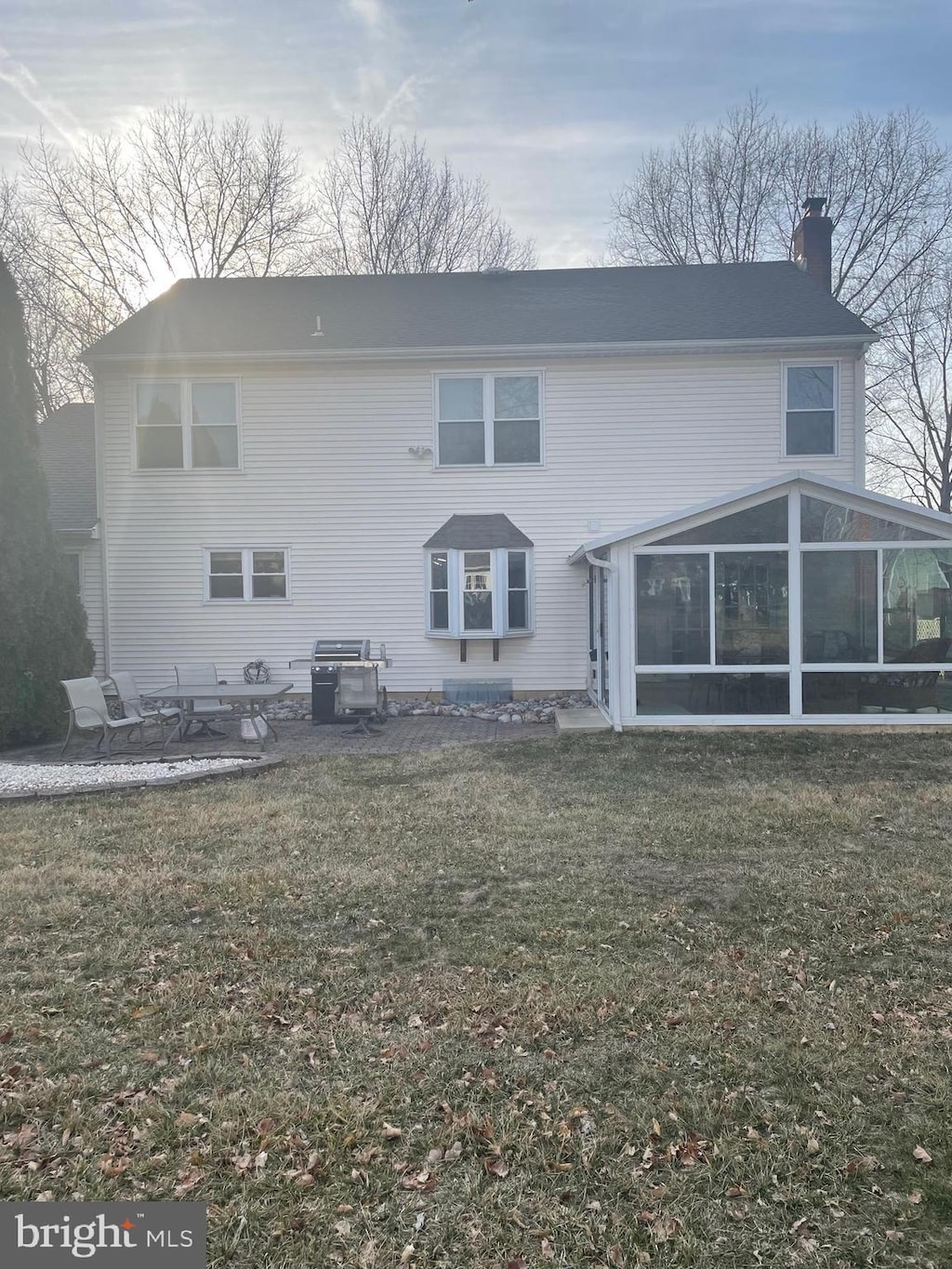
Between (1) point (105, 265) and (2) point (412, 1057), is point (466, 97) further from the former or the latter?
(1) point (105, 265)

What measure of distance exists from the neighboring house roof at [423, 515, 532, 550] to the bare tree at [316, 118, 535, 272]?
1575cm

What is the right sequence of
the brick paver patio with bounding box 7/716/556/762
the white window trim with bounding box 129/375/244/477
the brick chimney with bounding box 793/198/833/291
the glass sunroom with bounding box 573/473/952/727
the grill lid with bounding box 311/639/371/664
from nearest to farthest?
1. the brick paver patio with bounding box 7/716/556/762
2. the glass sunroom with bounding box 573/473/952/727
3. the grill lid with bounding box 311/639/371/664
4. the white window trim with bounding box 129/375/244/477
5. the brick chimney with bounding box 793/198/833/291

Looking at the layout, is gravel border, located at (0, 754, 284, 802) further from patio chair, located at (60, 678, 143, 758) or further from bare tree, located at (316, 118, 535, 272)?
bare tree, located at (316, 118, 535, 272)

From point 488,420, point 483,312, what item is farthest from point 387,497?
point 483,312

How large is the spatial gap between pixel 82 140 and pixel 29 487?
17.9m

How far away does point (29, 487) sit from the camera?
11.0 metres

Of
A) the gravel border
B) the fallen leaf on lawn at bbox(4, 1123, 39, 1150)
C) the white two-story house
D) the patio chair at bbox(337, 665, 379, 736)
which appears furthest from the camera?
the white two-story house

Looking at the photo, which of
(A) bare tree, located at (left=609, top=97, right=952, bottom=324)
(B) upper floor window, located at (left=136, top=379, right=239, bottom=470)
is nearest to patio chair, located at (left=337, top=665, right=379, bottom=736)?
(B) upper floor window, located at (left=136, top=379, right=239, bottom=470)

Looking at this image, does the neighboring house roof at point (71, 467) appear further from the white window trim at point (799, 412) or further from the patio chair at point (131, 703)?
the white window trim at point (799, 412)

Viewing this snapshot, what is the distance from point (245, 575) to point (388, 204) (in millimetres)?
17573

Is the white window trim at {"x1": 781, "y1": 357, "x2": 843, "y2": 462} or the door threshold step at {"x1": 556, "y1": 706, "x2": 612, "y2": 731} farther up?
the white window trim at {"x1": 781, "y1": 357, "x2": 843, "y2": 462}

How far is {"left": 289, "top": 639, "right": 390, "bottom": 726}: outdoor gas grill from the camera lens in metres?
12.8

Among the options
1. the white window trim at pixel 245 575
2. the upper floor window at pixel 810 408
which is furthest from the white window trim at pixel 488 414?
the upper floor window at pixel 810 408

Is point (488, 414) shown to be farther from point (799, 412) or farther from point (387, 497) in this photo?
point (799, 412)
